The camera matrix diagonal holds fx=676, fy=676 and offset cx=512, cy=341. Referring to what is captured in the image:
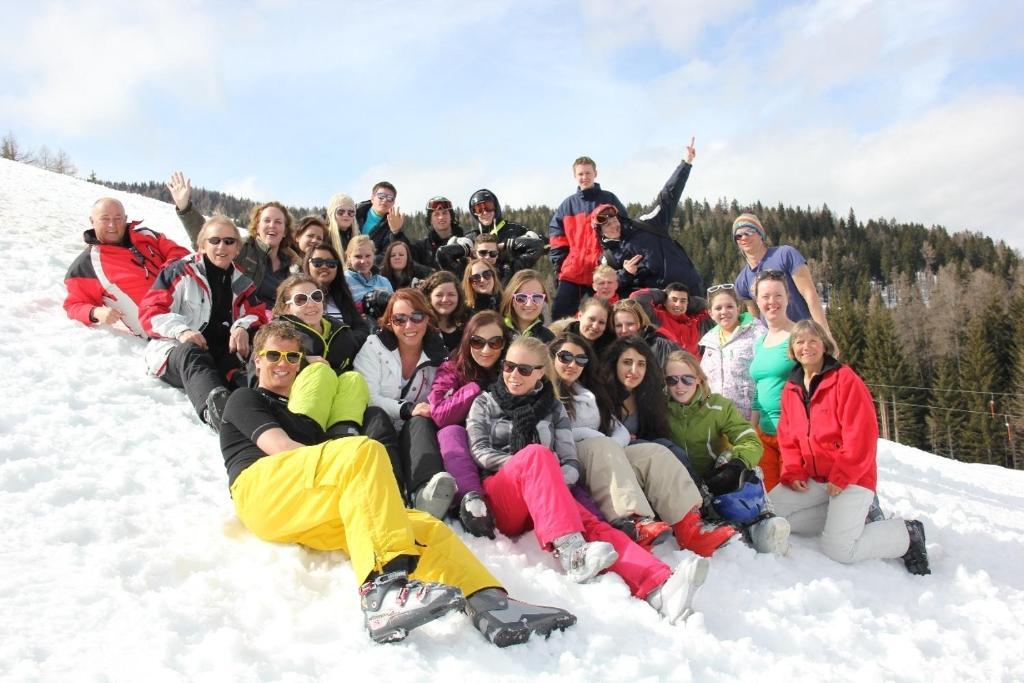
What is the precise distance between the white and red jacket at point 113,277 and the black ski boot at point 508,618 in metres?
5.03

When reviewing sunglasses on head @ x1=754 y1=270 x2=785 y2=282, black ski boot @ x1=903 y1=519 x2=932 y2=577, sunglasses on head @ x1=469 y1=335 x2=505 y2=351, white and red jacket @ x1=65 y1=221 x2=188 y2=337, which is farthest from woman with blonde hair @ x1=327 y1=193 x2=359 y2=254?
black ski boot @ x1=903 y1=519 x2=932 y2=577

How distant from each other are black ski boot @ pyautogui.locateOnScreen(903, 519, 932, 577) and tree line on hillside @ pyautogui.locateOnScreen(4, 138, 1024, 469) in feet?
24.2

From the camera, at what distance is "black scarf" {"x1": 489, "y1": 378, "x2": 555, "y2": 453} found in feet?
15.0

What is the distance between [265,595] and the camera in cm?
332

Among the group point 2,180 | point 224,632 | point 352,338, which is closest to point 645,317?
point 352,338

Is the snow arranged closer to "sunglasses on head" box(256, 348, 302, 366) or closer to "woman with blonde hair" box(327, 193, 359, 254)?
"sunglasses on head" box(256, 348, 302, 366)

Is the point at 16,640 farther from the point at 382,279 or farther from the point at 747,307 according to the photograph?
the point at 747,307

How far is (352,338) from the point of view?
5.67 m

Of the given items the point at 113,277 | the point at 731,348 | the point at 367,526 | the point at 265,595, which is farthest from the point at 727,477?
the point at 113,277

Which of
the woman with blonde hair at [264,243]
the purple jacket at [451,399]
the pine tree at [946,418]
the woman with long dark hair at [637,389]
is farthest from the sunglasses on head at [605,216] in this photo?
Answer: the pine tree at [946,418]

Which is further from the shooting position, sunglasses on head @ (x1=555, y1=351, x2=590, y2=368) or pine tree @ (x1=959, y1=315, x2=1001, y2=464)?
pine tree @ (x1=959, y1=315, x2=1001, y2=464)

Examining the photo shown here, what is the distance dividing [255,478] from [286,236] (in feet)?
13.6

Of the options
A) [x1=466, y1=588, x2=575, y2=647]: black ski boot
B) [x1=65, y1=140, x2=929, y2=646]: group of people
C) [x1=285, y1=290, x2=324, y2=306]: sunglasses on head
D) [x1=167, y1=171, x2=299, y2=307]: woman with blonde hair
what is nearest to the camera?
[x1=466, y1=588, x2=575, y2=647]: black ski boot

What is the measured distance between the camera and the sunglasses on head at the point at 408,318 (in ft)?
→ 17.4
